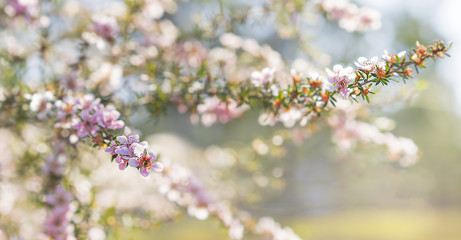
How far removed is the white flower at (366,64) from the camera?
1.14 meters

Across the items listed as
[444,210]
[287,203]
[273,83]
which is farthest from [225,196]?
[444,210]

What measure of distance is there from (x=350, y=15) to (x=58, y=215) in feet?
5.50

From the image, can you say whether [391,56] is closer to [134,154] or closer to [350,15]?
[134,154]

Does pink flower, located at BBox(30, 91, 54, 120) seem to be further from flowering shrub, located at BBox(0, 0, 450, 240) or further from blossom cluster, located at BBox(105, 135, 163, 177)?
blossom cluster, located at BBox(105, 135, 163, 177)

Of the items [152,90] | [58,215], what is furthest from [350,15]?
[58,215]

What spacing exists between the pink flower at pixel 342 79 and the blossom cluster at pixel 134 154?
1.77 ft

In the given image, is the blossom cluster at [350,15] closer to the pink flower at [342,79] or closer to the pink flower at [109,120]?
the pink flower at [342,79]

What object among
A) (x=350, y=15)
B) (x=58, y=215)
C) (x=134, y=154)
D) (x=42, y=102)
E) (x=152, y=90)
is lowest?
(x=134, y=154)

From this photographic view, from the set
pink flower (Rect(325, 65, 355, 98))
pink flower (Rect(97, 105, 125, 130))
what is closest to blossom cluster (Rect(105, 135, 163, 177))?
pink flower (Rect(97, 105, 125, 130))

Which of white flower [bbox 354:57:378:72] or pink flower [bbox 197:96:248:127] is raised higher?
pink flower [bbox 197:96:248:127]

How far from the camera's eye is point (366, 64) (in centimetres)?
116

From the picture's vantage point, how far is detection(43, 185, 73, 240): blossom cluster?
5.80 feet

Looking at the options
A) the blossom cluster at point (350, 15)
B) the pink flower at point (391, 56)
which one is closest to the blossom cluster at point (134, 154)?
the pink flower at point (391, 56)

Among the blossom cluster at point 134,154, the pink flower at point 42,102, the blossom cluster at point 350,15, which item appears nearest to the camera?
the blossom cluster at point 134,154
